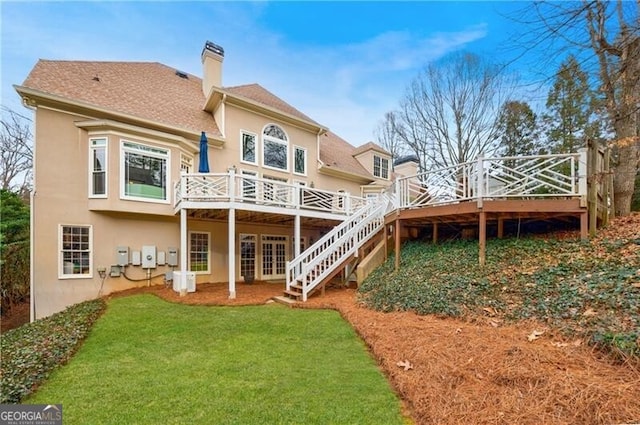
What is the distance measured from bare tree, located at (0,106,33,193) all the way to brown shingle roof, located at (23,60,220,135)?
924 centimetres

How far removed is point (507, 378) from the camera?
3.48m

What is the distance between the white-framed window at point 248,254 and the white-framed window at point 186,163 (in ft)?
11.4

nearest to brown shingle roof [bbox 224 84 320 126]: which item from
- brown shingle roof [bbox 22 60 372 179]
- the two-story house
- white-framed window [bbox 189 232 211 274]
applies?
brown shingle roof [bbox 22 60 372 179]

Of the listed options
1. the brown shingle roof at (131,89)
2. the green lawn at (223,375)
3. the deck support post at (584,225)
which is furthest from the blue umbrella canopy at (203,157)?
the deck support post at (584,225)

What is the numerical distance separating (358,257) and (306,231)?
5.48 metres

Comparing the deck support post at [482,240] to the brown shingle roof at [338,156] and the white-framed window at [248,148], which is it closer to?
the white-framed window at [248,148]

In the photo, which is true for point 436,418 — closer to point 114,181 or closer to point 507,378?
point 507,378

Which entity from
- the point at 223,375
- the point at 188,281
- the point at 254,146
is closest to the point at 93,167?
the point at 188,281

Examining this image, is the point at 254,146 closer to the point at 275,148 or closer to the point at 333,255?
the point at 275,148

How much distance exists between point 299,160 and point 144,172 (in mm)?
6858

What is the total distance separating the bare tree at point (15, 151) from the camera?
1719 centimetres

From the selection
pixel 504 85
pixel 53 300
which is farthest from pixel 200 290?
pixel 504 85

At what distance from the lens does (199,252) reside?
40.3 ft

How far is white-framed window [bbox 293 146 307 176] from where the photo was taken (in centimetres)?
1482
